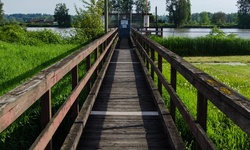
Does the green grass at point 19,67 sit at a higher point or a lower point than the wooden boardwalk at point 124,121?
higher

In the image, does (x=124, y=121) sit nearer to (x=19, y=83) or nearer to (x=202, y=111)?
(x=202, y=111)

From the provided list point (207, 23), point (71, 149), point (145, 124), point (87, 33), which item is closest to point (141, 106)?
point (145, 124)

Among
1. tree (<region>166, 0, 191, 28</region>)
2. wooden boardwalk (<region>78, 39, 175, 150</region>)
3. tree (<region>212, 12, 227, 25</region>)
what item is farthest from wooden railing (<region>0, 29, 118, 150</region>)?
tree (<region>212, 12, 227, 25</region>)

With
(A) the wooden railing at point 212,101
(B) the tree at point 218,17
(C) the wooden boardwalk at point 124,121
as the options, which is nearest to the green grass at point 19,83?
(C) the wooden boardwalk at point 124,121

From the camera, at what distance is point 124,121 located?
5.34m

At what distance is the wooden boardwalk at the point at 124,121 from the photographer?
4.41 metres

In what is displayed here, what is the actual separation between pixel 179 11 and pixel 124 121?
136 m

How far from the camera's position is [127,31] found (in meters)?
33.2

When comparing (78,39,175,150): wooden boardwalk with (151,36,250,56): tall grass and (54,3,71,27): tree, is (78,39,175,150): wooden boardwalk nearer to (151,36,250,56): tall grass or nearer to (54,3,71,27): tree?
(151,36,250,56): tall grass

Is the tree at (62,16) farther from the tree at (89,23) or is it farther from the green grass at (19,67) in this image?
the green grass at (19,67)

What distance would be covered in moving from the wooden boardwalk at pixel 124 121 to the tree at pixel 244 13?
140 m

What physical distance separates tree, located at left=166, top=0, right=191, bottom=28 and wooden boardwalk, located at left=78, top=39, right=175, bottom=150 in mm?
132378

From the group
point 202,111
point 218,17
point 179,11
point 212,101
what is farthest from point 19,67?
point 218,17

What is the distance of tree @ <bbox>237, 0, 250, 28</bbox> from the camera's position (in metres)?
140
